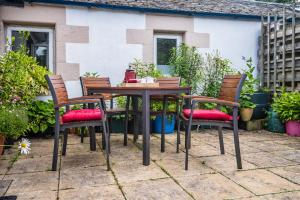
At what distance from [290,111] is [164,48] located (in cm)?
268


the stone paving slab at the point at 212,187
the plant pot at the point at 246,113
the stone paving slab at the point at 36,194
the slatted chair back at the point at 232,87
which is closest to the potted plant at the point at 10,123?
the stone paving slab at the point at 36,194

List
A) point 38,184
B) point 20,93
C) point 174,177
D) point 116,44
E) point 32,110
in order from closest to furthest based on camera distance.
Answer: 1. point 38,184
2. point 174,177
3. point 20,93
4. point 32,110
5. point 116,44

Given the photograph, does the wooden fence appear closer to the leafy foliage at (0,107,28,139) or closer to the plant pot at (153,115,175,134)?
the plant pot at (153,115,175,134)

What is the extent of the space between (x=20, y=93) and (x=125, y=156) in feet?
6.20

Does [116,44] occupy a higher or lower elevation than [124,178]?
higher

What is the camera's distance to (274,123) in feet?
17.3

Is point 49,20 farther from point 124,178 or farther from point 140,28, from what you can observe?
point 124,178

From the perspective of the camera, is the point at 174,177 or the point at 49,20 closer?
the point at 174,177

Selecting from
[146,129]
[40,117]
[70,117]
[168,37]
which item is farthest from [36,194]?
[168,37]

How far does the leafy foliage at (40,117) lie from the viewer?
15.0 ft

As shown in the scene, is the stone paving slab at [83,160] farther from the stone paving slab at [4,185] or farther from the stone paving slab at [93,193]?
the stone paving slab at [93,193]

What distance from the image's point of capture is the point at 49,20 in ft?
17.1

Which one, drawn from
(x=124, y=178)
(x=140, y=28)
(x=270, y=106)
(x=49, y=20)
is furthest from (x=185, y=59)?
(x=124, y=178)

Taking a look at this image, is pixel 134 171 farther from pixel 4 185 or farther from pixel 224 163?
pixel 4 185
